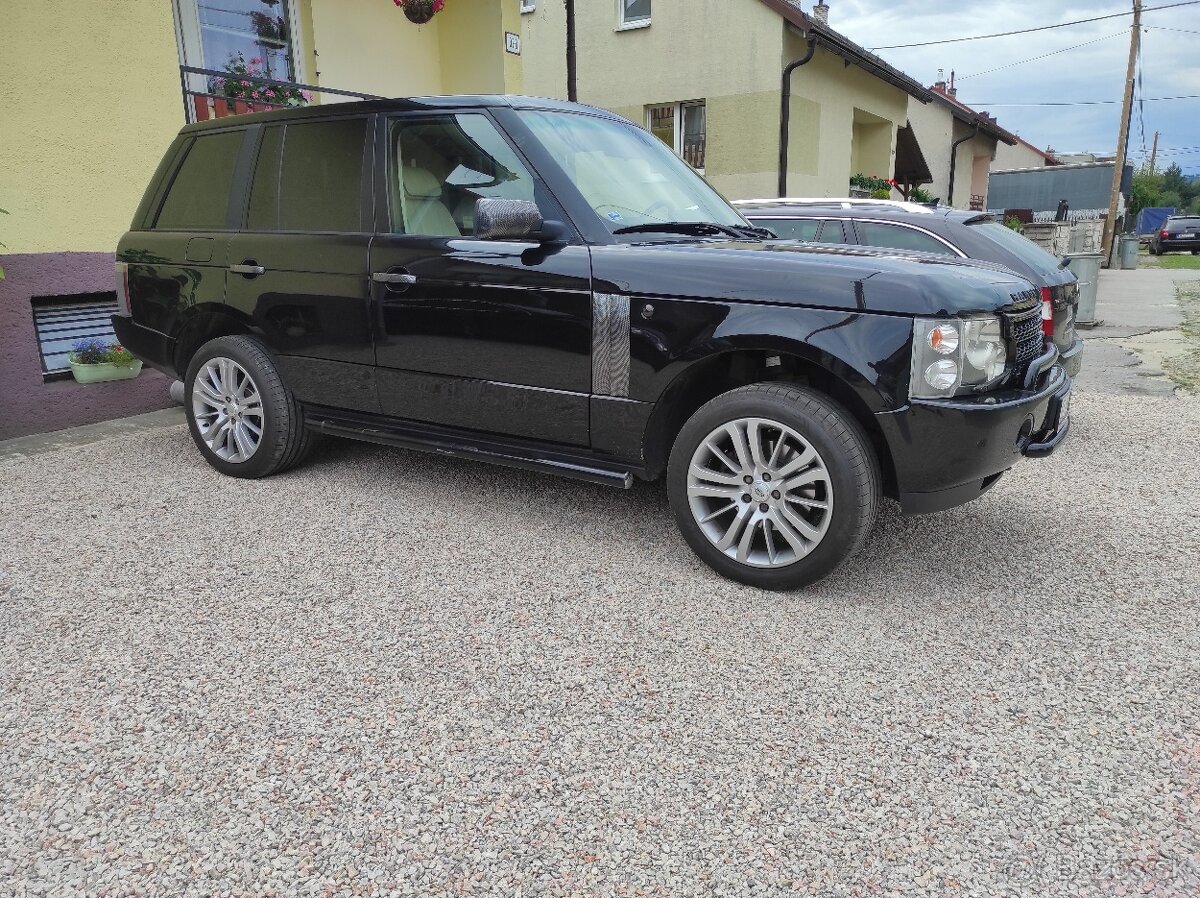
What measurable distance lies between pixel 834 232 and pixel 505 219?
3452 mm

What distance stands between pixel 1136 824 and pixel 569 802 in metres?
1.37

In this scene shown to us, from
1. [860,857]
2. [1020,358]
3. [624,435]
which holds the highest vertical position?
[1020,358]

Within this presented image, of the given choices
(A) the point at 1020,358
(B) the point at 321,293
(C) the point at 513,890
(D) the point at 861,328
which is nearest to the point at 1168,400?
(A) the point at 1020,358

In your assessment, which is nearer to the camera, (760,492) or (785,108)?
(760,492)

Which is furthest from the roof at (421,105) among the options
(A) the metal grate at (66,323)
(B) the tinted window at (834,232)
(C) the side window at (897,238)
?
(A) the metal grate at (66,323)

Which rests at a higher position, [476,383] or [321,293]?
[321,293]

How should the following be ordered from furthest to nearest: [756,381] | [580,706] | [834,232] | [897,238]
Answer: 1. [834,232]
2. [897,238]
3. [756,381]
4. [580,706]

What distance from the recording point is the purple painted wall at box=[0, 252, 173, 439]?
5.87 meters

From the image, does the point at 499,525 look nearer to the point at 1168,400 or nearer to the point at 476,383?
the point at 476,383

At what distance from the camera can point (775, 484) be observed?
3.35 m

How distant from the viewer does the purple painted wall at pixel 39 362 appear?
5871 mm

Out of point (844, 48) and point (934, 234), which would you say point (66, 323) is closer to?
point (934, 234)

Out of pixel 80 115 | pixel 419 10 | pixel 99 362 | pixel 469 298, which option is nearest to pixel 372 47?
pixel 419 10

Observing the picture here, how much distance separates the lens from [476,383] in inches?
157
